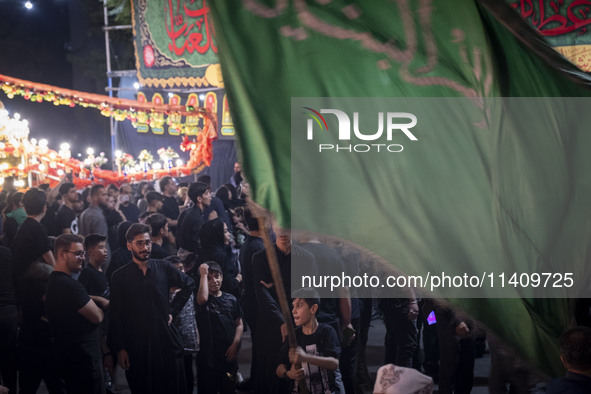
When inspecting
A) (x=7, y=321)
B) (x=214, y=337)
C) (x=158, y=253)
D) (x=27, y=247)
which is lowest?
(x=214, y=337)

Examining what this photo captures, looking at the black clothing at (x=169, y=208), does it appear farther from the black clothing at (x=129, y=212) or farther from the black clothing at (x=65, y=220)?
the black clothing at (x=65, y=220)

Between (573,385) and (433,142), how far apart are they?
167cm

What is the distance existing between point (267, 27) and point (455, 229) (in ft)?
3.31

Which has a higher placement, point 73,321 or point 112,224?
point 112,224

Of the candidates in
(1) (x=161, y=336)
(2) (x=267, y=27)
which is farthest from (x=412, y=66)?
(1) (x=161, y=336)

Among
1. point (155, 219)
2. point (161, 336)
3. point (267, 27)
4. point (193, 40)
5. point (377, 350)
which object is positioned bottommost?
point (377, 350)

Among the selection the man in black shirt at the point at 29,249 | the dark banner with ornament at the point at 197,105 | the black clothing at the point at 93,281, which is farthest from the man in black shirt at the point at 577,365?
the dark banner with ornament at the point at 197,105

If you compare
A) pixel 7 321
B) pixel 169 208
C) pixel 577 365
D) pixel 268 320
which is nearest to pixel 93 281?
pixel 7 321

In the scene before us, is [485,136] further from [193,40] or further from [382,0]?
[193,40]

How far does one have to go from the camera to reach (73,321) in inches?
217

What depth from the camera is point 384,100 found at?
2451mm

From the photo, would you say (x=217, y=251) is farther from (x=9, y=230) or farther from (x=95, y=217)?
(x=95, y=217)

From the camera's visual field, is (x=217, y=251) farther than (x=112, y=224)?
No

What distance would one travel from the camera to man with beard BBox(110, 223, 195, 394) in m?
5.61
